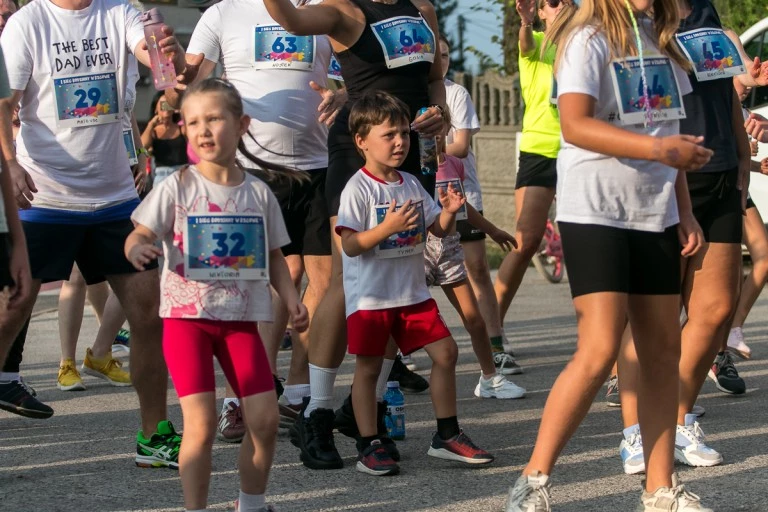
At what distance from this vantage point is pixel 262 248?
4.39m

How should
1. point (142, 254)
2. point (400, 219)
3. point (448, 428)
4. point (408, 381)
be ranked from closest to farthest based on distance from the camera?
point (142, 254) < point (400, 219) < point (448, 428) < point (408, 381)

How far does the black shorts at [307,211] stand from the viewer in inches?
248

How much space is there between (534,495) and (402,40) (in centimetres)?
211

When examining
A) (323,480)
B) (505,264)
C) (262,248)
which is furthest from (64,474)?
(505,264)

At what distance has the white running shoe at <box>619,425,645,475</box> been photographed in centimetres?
515

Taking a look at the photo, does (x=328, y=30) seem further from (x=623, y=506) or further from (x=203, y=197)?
(x=623, y=506)

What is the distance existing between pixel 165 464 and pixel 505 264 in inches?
133

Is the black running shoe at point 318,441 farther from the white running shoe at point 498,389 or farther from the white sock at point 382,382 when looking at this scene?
the white running shoe at point 498,389

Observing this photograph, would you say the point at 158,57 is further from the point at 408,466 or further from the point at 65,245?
the point at 408,466

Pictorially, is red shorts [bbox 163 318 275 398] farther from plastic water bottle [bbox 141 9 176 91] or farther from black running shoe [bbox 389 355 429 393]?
black running shoe [bbox 389 355 429 393]

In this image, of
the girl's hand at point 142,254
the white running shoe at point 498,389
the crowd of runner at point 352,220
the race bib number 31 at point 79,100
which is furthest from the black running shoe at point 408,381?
the girl's hand at point 142,254

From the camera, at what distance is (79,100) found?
563 centimetres

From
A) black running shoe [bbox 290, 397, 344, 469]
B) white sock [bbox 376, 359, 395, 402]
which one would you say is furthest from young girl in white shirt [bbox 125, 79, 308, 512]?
white sock [bbox 376, 359, 395, 402]

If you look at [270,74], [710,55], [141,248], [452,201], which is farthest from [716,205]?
[141,248]
